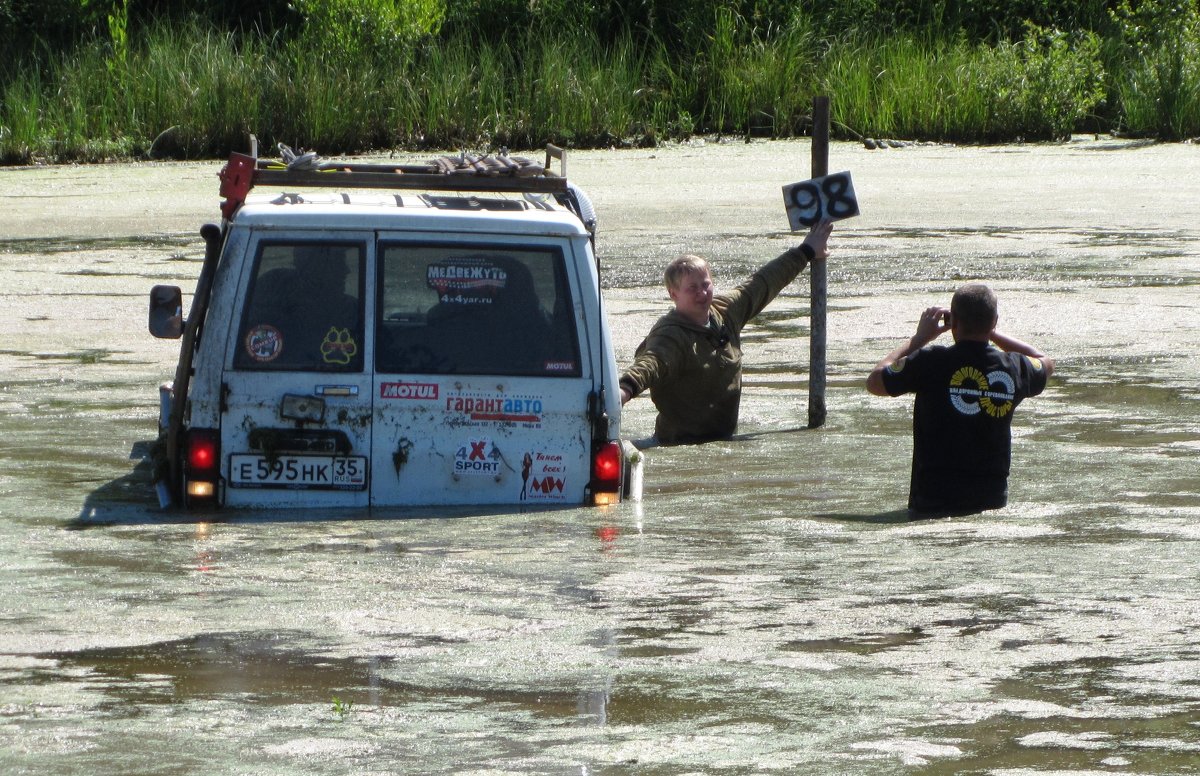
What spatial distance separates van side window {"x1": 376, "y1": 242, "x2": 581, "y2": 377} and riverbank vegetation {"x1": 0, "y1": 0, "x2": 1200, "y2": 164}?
21797mm

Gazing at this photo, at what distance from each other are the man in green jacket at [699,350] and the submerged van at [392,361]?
1.80 meters

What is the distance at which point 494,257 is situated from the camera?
7457mm

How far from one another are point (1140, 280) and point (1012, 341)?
28.5 ft

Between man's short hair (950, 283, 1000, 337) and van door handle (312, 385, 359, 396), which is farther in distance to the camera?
man's short hair (950, 283, 1000, 337)

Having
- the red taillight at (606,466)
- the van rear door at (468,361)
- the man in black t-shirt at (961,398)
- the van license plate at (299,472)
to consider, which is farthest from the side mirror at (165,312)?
the man in black t-shirt at (961,398)

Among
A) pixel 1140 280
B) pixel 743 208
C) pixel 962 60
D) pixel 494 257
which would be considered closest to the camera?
pixel 494 257

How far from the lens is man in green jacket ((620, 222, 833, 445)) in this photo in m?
9.68

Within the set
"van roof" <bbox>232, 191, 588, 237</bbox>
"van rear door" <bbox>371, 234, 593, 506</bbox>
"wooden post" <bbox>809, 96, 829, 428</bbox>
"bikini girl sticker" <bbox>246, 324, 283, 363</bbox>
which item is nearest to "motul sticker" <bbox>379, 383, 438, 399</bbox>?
"van rear door" <bbox>371, 234, 593, 506</bbox>

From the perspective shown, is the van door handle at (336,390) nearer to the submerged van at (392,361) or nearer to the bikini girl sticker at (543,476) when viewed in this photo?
the submerged van at (392,361)

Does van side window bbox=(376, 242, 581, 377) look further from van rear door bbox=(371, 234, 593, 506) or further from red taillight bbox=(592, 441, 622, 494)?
red taillight bbox=(592, 441, 622, 494)

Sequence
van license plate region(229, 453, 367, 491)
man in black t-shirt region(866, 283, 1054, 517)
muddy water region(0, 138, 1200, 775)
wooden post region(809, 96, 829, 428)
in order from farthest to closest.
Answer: wooden post region(809, 96, 829, 428) → man in black t-shirt region(866, 283, 1054, 517) → van license plate region(229, 453, 367, 491) → muddy water region(0, 138, 1200, 775)

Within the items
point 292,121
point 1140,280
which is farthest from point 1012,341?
point 292,121

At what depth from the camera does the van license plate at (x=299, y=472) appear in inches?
296

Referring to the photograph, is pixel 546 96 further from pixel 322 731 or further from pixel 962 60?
pixel 322 731
